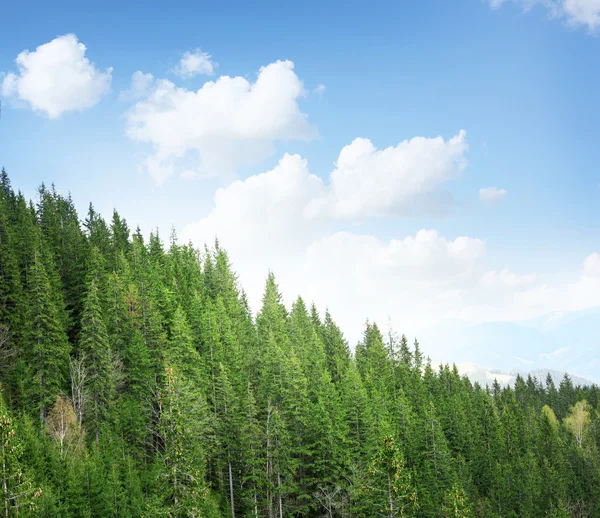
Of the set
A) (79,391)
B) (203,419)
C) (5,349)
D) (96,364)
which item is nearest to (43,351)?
(96,364)

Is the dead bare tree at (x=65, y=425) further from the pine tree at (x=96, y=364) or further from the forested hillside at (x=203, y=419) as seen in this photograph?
the pine tree at (x=96, y=364)

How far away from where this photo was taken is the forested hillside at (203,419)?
30875 mm

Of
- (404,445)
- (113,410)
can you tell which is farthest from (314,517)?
(113,410)

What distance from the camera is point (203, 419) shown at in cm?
4206

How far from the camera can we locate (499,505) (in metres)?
67.6

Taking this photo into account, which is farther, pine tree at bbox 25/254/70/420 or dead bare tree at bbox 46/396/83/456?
pine tree at bbox 25/254/70/420

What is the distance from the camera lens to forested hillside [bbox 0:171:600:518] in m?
30.9

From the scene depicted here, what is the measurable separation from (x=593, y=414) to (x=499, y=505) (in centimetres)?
7412

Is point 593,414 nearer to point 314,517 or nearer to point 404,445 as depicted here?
point 404,445

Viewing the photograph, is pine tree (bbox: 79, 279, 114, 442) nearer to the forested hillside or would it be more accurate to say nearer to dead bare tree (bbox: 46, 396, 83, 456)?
the forested hillside

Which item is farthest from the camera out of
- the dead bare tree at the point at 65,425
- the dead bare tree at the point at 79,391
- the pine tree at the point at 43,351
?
the pine tree at the point at 43,351

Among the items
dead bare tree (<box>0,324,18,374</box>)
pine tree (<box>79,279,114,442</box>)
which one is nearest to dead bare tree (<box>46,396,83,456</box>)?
pine tree (<box>79,279,114,442</box>)

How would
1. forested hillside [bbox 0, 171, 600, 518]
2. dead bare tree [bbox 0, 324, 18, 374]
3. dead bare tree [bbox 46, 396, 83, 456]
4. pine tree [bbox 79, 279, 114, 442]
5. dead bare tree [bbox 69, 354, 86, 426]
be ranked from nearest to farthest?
1. forested hillside [bbox 0, 171, 600, 518]
2. dead bare tree [bbox 46, 396, 83, 456]
3. dead bare tree [bbox 69, 354, 86, 426]
4. pine tree [bbox 79, 279, 114, 442]
5. dead bare tree [bbox 0, 324, 18, 374]

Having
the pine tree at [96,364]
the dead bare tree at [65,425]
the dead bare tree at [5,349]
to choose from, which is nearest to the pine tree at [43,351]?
the dead bare tree at [65,425]
